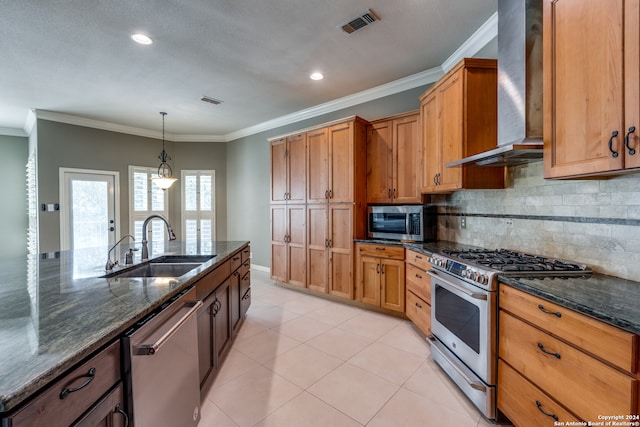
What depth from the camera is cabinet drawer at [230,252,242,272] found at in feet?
8.86

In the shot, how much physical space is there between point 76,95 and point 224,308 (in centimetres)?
407

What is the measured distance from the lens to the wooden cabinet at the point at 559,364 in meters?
1.05

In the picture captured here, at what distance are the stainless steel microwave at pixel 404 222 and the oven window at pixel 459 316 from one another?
98 centimetres

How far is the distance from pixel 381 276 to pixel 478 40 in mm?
2617

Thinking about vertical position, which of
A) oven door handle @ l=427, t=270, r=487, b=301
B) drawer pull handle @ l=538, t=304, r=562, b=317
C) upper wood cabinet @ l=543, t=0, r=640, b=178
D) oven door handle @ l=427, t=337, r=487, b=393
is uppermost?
upper wood cabinet @ l=543, t=0, r=640, b=178

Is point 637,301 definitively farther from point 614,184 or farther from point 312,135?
point 312,135

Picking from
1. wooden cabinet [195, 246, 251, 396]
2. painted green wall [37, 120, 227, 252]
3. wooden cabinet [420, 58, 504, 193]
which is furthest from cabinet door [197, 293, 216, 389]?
painted green wall [37, 120, 227, 252]

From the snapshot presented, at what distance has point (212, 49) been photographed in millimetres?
2920

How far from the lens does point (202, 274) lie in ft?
6.08

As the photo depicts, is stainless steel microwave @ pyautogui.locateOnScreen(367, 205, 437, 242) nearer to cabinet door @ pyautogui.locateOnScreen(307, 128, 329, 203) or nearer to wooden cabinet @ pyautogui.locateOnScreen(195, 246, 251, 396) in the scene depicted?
cabinet door @ pyautogui.locateOnScreen(307, 128, 329, 203)

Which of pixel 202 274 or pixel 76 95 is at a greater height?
pixel 76 95

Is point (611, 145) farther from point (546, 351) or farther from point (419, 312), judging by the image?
point (419, 312)

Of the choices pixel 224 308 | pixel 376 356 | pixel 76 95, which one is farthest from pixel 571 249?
pixel 76 95

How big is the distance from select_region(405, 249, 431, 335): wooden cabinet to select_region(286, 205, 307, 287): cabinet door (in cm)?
160
